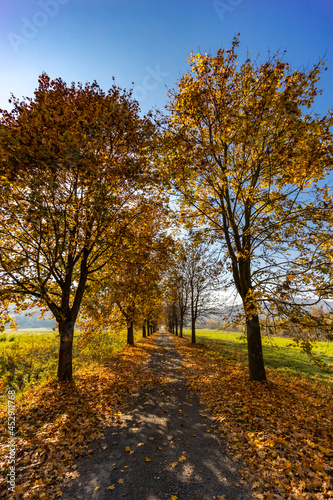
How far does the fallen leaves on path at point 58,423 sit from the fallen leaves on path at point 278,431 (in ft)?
11.5

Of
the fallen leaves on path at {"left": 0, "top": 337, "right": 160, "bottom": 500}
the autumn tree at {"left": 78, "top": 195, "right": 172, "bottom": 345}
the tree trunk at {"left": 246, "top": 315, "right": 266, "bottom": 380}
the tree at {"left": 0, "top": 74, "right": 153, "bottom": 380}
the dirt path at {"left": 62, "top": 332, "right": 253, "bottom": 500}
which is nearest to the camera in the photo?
the dirt path at {"left": 62, "top": 332, "right": 253, "bottom": 500}

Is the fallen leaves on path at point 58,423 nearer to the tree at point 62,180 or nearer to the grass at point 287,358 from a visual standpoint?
the tree at point 62,180

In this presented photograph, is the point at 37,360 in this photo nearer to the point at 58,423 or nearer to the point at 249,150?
the point at 58,423

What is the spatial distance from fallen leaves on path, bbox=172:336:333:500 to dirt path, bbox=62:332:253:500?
0.46 m

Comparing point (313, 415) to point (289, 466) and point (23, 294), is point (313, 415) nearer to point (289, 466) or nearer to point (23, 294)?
point (289, 466)

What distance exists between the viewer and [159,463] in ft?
14.8

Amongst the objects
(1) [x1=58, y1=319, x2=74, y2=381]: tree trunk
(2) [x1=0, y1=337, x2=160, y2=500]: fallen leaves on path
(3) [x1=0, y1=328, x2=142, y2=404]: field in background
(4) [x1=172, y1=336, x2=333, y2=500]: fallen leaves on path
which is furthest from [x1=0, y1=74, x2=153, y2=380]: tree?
(4) [x1=172, y1=336, x2=333, y2=500]: fallen leaves on path

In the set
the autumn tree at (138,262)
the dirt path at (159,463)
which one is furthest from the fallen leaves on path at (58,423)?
the autumn tree at (138,262)

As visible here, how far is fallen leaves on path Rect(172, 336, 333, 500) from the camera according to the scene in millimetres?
3725

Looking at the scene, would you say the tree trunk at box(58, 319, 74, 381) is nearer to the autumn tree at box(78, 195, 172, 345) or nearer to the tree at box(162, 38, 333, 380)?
the autumn tree at box(78, 195, 172, 345)

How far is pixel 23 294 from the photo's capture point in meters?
7.88

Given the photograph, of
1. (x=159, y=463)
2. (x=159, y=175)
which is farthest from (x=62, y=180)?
(x=159, y=463)

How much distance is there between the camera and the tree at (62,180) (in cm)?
680

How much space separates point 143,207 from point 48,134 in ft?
16.3
